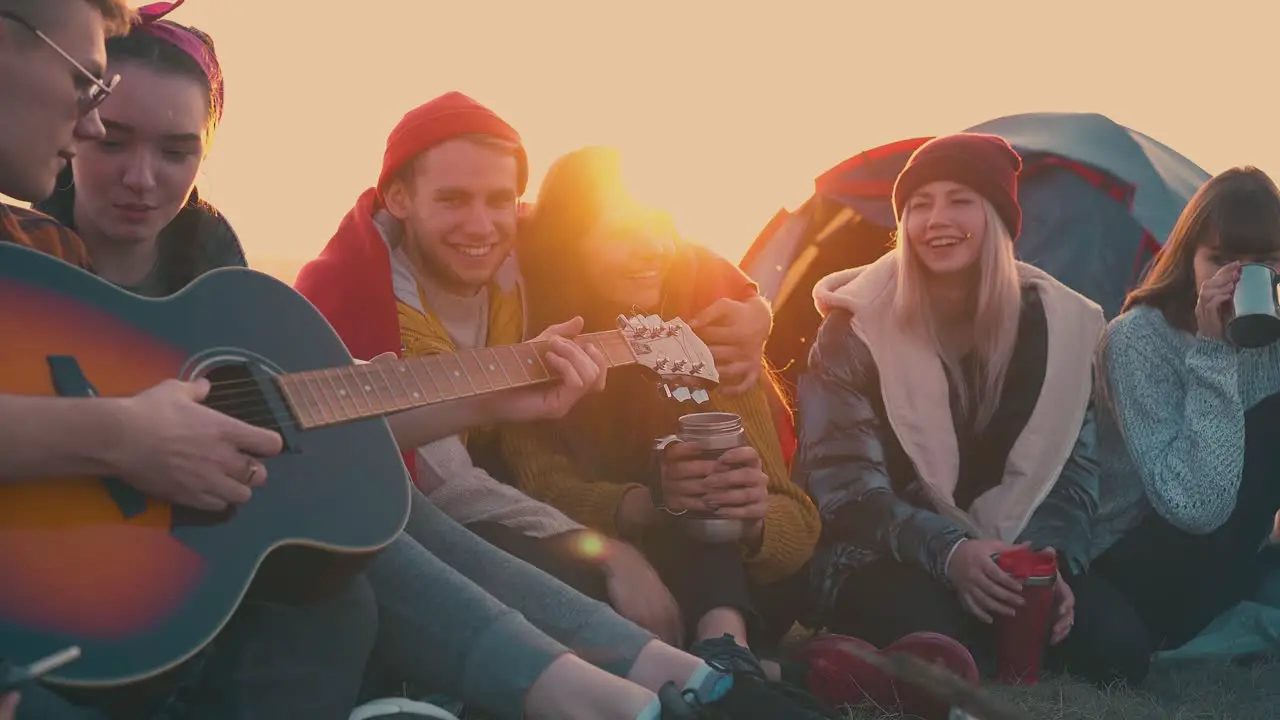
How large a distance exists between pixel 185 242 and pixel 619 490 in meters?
1.11

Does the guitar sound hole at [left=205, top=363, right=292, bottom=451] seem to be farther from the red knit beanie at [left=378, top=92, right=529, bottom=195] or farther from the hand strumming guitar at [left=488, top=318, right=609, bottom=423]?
the red knit beanie at [left=378, top=92, right=529, bottom=195]

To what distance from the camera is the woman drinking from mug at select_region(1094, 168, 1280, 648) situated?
3131 mm

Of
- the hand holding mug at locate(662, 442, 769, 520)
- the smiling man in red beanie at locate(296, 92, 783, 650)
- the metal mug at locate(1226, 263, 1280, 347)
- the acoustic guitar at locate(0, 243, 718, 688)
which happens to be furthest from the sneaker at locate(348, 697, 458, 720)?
the metal mug at locate(1226, 263, 1280, 347)

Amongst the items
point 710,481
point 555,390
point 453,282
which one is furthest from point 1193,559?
point 453,282

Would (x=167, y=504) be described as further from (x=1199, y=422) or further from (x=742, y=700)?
(x=1199, y=422)

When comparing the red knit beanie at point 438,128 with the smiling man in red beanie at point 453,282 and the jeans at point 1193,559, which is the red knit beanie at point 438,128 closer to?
the smiling man in red beanie at point 453,282

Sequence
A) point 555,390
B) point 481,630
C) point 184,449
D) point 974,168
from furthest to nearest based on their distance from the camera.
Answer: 1. point 974,168
2. point 555,390
3. point 481,630
4. point 184,449

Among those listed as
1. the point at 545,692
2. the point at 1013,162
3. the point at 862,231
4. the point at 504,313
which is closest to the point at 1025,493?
the point at 1013,162

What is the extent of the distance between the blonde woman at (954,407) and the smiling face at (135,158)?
178 cm

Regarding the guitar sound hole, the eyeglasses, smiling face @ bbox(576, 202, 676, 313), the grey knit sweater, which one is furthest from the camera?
the grey knit sweater

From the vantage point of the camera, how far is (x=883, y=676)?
2539 mm

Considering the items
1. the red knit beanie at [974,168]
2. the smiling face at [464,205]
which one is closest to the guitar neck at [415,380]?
the smiling face at [464,205]

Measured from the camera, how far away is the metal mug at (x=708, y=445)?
255cm

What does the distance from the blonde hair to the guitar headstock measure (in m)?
0.73
